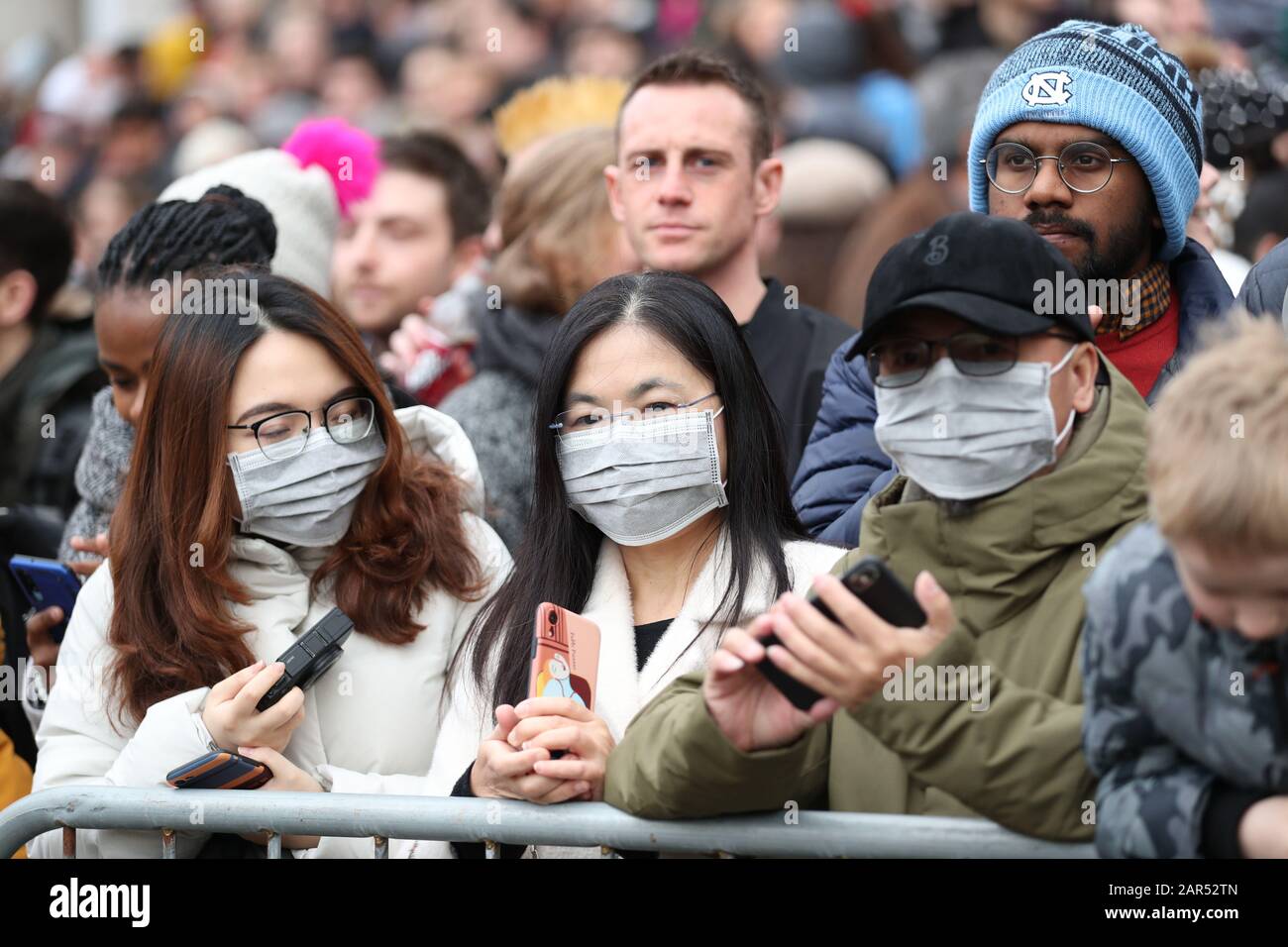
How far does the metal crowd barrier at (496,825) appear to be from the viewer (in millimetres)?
3008

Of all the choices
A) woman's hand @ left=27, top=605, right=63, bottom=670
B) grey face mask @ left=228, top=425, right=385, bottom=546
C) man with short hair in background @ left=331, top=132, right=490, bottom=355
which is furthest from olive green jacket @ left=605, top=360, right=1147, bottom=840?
man with short hair in background @ left=331, top=132, right=490, bottom=355

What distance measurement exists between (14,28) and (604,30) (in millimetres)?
7749

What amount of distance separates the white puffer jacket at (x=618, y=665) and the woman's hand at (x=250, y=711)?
22 centimetres

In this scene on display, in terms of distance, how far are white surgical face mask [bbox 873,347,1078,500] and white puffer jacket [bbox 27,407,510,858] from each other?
1.45m

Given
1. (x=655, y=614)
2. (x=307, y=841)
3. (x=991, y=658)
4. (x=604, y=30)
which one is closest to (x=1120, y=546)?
(x=991, y=658)

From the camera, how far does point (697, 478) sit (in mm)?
3838

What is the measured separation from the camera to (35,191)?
22.3 feet

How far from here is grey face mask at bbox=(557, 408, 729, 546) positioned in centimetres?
381

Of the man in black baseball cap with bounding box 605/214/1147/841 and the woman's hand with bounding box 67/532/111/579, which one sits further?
the woman's hand with bounding box 67/532/111/579

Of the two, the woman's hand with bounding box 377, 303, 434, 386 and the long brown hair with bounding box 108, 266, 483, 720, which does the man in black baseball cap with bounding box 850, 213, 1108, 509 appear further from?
the woman's hand with bounding box 377, 303, 434, 386

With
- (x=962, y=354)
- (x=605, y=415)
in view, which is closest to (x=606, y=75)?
(x=605, y=415)

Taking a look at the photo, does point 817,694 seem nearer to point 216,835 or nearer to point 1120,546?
point 1120,546

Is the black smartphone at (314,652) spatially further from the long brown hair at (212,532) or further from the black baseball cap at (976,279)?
the black baseball cap at (976,279)

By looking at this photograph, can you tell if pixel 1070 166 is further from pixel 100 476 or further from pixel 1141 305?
pixel 100 476
